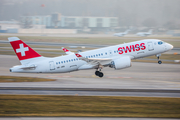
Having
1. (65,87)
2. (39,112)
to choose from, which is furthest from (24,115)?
(65,87)

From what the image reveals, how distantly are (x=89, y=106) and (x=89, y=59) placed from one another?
1403 centimetres

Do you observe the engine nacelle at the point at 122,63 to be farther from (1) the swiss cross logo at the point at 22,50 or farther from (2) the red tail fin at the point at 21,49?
(1) the swiss cross logo at the point at 22,50

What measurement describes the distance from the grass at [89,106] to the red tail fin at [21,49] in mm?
10338

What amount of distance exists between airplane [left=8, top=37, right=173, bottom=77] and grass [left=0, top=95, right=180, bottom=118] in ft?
35.0

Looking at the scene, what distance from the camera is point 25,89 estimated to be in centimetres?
3045

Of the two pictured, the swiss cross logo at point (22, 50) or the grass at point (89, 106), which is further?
the swiss cross logo at point (22, 50)

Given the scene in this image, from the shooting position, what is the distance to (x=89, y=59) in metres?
36.7

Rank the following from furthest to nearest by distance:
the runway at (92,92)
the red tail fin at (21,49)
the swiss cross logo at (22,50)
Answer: the swiss cross logo at (22,50), the red tail fin at (21,49), the runway at (92,92)

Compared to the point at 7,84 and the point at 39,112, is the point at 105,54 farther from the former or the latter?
the point at 39,112

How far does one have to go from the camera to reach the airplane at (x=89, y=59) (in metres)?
36.7

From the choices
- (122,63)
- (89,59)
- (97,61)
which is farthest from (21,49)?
(122,63)

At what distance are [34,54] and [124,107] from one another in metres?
18.7

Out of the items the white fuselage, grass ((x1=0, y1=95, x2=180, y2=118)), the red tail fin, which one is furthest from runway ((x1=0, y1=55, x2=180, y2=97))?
the red tail fin

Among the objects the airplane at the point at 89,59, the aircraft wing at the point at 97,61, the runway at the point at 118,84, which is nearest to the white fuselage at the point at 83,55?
the airplane at the point at 89,59
